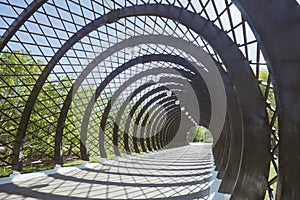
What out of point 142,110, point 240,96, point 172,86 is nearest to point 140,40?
point 240,96

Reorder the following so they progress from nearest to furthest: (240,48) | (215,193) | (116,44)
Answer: (240,48) < (215,193) < (116,44)

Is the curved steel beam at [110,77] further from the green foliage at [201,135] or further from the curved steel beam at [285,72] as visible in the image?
the green foliage at [201,135]

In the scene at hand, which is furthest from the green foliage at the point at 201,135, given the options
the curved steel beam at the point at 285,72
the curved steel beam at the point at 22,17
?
the curved steel beam at the point at 285,72

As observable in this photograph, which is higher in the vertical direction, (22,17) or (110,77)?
(22,17)

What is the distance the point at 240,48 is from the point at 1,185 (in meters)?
20.1

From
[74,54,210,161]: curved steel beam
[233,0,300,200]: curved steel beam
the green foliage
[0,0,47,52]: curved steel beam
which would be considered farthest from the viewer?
the green foliage

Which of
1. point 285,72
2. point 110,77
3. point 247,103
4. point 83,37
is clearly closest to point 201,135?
point 110,77

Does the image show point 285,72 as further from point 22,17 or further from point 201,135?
point 201,135

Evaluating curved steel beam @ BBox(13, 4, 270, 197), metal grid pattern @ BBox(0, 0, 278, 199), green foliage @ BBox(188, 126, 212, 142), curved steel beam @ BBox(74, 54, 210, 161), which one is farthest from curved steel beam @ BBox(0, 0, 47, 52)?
green foliage @ BBox(188, 126, 212, 142)

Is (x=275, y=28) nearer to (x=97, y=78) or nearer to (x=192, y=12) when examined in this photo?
(x=192, y=12)

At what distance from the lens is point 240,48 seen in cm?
1425

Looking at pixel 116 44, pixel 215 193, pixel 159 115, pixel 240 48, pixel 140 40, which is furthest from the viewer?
pixel 159 115

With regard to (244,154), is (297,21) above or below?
above

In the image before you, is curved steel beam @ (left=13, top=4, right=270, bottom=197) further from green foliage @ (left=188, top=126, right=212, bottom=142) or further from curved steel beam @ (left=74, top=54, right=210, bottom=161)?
green foliage @ (left=188, top=126, right=212, bottom=142)
